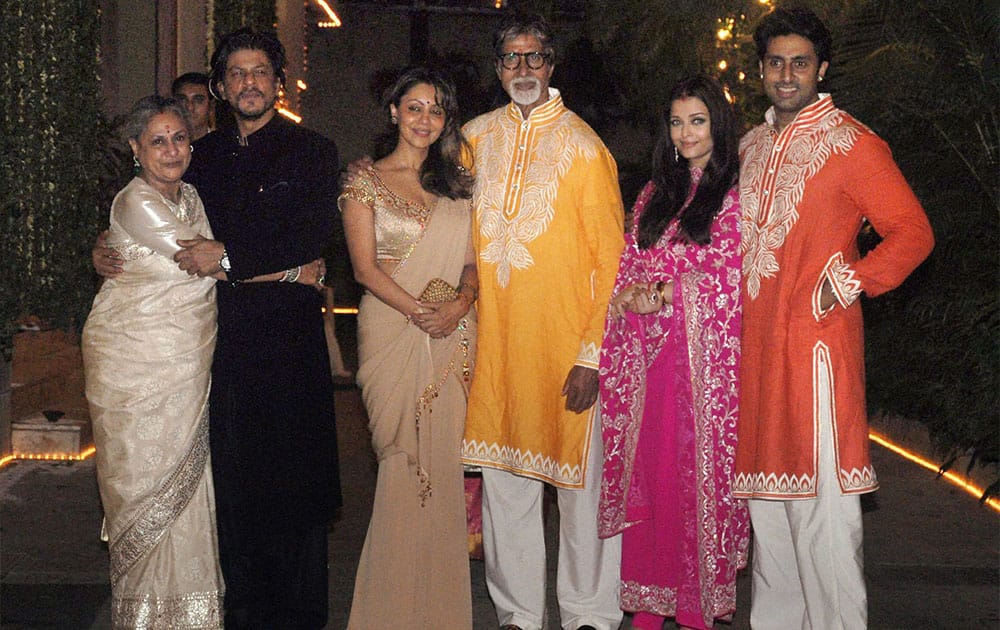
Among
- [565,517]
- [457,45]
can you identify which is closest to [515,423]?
[565,517]

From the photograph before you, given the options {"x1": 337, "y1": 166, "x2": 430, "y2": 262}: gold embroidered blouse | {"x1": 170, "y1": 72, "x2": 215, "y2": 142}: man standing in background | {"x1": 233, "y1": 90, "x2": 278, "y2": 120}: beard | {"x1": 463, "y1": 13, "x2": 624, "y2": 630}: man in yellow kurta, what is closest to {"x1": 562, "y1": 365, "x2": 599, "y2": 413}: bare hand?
{"x1": 463, "y1": 13, "x2": 624, "y2": 630}: man in yellow kurta

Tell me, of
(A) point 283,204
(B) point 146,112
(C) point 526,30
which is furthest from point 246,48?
(C) point 526,30

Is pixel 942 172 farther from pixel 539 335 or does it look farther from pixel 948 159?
pixel 539 335

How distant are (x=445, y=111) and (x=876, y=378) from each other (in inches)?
216

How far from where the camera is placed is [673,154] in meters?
4.57

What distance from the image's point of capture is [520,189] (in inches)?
185

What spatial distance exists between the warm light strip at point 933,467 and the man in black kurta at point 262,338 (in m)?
3.22

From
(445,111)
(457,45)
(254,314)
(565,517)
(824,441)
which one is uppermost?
(457,45)

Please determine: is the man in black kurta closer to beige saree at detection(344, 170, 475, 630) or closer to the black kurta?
the black kurta

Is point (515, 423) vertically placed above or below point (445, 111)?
below

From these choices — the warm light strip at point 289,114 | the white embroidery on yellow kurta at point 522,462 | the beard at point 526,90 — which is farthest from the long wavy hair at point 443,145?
the warm light strip at point 289,114

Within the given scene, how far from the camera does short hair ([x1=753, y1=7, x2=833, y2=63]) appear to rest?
4.34 meters

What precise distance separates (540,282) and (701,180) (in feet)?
2.17

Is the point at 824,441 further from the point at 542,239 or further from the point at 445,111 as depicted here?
the point at 445,111
